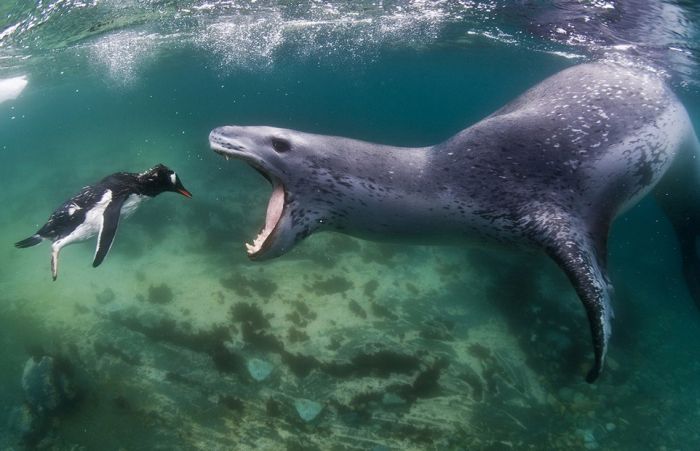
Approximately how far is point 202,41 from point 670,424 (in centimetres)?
1794

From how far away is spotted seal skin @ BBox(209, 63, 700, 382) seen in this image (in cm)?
302

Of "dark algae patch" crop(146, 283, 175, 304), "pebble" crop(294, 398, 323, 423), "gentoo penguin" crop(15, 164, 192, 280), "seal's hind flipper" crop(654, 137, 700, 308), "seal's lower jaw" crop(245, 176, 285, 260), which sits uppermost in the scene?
"seal's lower jaw" crop(245, 176, 285, 260)

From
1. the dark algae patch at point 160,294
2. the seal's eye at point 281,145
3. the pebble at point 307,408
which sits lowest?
the dark algae patch at point 160,294

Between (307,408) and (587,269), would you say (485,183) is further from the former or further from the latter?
(307,408)

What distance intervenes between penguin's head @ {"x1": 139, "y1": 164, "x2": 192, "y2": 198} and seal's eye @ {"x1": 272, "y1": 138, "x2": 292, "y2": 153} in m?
1.66

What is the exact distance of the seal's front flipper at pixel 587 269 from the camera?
2873 millimetres

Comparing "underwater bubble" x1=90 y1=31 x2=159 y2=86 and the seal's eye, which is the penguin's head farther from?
"underwater bubble" x1=90 y1=31 x2=159 y2=86

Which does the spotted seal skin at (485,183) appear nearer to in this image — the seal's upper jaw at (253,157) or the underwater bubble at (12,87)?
the seal's upper jaw at (253,157)

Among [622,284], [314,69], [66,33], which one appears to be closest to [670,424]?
[622,284]

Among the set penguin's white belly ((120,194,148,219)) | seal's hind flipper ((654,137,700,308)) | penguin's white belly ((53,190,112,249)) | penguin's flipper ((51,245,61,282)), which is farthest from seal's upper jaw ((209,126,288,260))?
seal's hind flipper ((654,137,700,308))

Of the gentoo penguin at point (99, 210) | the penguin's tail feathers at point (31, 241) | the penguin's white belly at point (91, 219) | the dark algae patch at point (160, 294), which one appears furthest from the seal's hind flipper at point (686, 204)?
the dark algae patch at point (160, 294)

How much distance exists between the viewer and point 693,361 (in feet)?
21.5

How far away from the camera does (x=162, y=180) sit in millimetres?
4457

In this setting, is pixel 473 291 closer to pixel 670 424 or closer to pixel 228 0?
pixel 670 424
